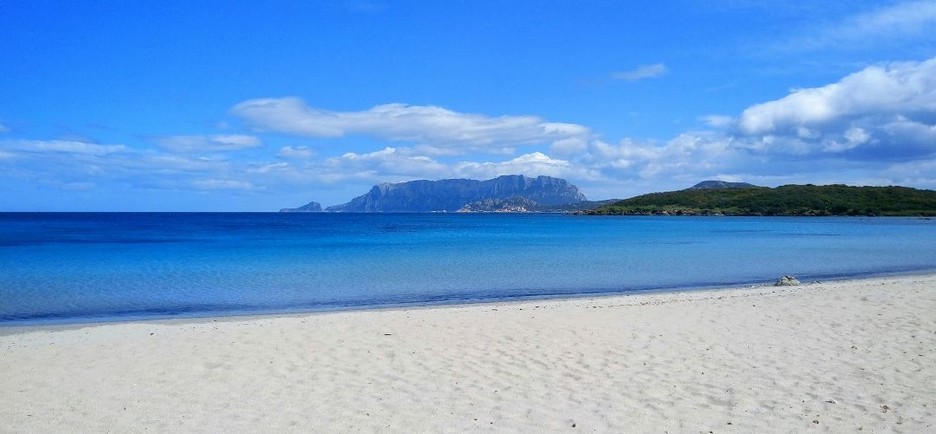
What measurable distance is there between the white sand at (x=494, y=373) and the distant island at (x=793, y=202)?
146709 mm

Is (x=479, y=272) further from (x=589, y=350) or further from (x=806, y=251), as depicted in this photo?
(x=806, y=251)

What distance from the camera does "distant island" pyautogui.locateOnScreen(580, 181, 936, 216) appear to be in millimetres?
140125

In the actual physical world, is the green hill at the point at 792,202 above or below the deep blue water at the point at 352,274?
above

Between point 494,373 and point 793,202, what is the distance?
163995 millimetres

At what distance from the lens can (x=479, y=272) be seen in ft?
89.5

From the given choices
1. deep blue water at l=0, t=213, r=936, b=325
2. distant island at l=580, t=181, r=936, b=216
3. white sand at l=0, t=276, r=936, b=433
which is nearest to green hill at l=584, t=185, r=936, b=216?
distant island at l=580, t=181, r=936, b=216

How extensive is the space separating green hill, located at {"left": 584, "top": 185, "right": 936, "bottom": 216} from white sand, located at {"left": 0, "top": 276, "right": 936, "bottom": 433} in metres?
147

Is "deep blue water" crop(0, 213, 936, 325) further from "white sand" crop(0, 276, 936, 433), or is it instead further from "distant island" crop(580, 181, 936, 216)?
"distant island" crop(580, 181, 936, 216)

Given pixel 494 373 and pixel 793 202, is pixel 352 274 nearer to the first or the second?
pixel 494 373

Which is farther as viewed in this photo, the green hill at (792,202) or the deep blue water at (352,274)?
the green hill at (792,202)

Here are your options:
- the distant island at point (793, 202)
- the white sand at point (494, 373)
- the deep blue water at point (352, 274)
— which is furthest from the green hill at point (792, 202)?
the white sand at point (494, 373)

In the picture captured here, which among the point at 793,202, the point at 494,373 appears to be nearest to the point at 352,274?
the point at 494,373

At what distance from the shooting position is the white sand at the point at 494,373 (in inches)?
283

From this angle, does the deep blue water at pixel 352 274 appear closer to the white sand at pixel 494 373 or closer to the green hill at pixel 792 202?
the white sand at pixel 494 373
